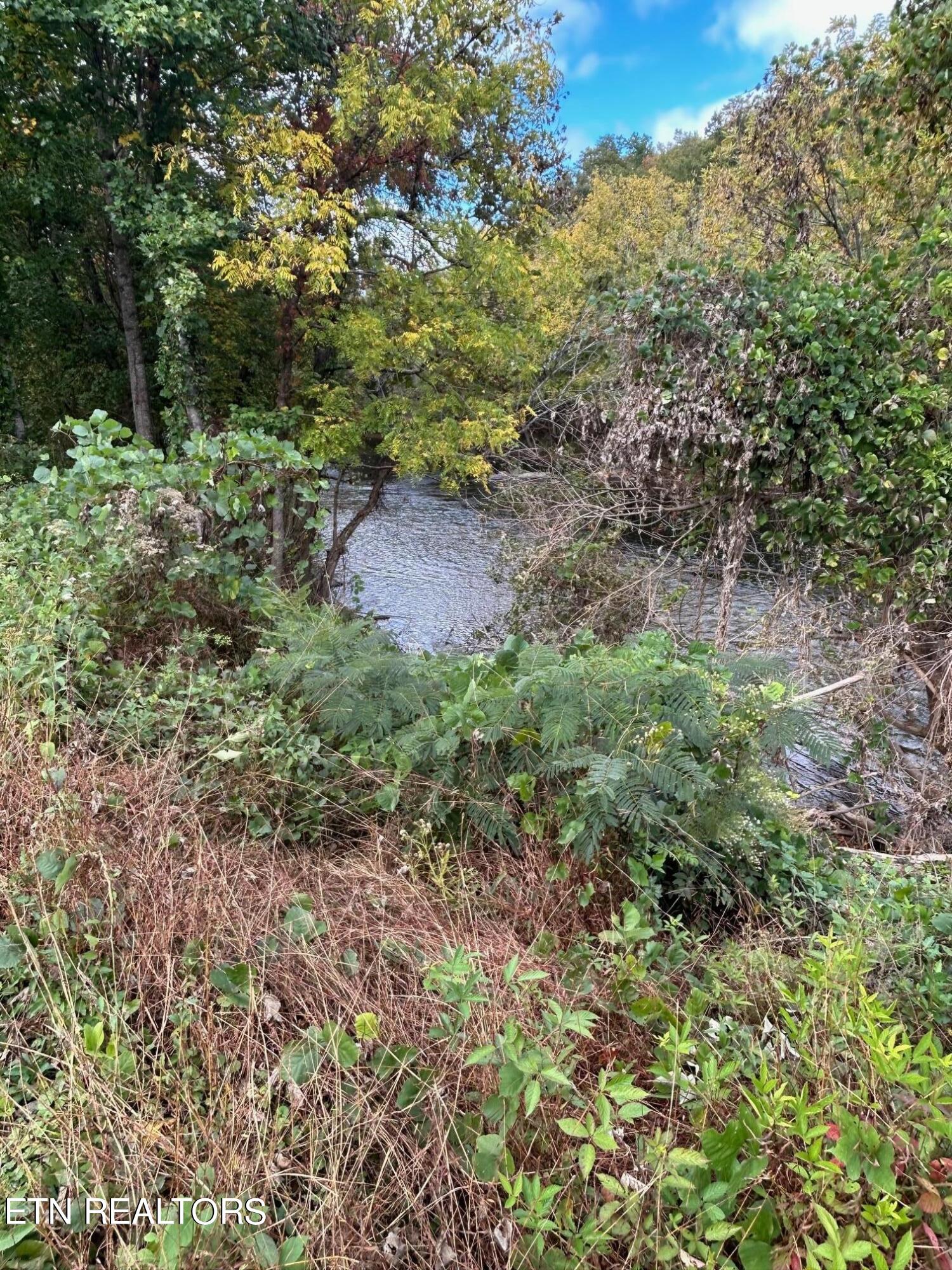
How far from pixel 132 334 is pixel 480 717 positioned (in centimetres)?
909

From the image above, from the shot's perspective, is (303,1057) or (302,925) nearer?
(303,1057)

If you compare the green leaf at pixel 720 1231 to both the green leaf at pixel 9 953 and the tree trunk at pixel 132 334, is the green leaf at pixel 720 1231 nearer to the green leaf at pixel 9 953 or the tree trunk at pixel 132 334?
the green leaf at pixel 9 953

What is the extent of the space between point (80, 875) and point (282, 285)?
6.75 m

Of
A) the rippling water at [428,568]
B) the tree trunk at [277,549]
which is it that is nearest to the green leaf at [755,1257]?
the tree trunk at [277,549]

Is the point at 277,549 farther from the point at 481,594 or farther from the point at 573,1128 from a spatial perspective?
the point at 481,594

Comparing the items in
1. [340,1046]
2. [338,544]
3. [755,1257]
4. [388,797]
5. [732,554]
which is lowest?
[755,1257]

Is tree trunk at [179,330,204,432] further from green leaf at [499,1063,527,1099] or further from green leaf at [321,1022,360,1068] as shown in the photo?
green leaf at [499,1063,527,1099]

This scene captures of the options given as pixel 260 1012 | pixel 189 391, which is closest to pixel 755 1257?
pixel 260 1012

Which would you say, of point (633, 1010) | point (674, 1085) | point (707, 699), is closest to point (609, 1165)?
point (674, 1085)

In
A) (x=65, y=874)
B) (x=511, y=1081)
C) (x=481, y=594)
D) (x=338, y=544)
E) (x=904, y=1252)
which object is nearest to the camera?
(x=904, y=1252)

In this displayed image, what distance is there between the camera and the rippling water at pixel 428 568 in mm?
9234

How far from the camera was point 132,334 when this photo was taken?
8680 millimetres

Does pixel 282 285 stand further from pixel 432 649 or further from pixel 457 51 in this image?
pixel 432 649

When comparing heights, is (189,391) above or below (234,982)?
above
